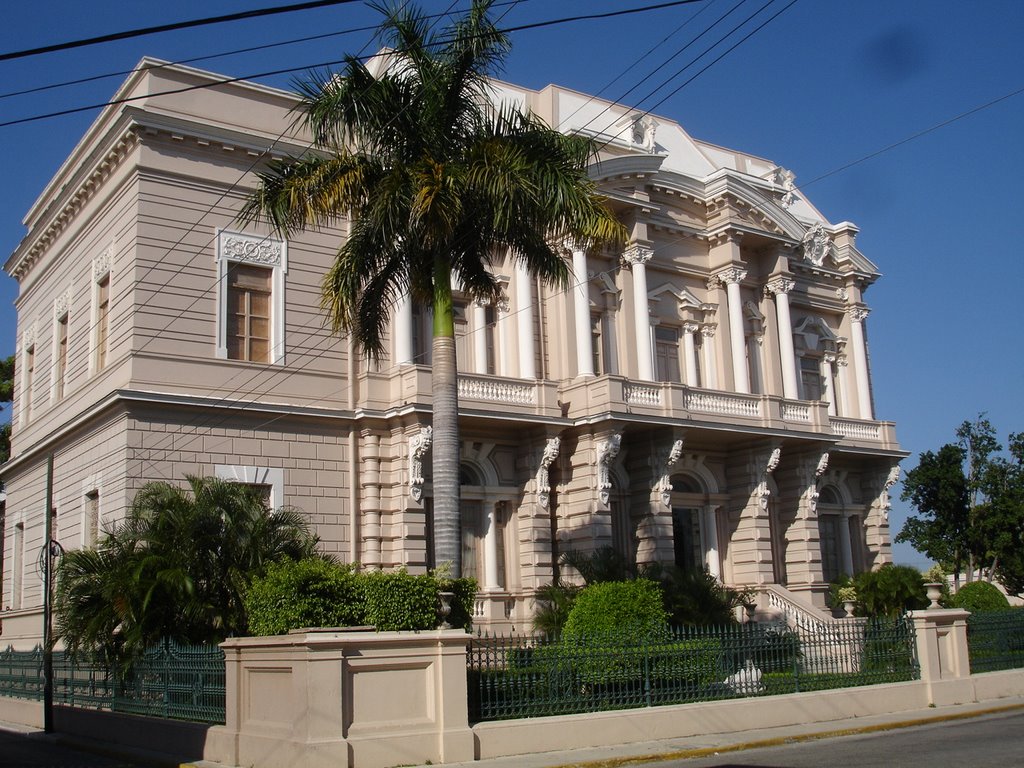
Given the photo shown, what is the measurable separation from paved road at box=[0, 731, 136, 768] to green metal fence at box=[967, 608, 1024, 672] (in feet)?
48.2

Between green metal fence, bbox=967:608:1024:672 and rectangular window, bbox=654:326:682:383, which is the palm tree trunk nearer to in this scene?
green metal fence, bbox=967:608:1024:672

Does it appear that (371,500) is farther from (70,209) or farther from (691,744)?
(691,744)

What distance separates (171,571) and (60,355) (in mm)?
13059

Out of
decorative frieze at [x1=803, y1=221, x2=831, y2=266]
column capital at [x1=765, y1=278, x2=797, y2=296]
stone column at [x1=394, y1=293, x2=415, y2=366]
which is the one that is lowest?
stone column at [x1=394, y1=293, x2=415, y2=366]

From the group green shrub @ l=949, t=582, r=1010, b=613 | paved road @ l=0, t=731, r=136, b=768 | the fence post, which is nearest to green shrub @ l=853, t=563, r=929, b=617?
green shrub @ l=949, t=582, r=1010, b=613

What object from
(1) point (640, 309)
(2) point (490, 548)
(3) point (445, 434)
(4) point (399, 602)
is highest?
(1) point (640, 309)

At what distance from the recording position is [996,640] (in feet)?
70.0

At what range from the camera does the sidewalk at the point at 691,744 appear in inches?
535

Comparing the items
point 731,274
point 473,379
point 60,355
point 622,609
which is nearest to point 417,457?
point 473,379

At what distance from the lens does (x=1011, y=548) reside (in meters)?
36.2

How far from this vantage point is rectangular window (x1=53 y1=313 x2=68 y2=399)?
27.9 meters

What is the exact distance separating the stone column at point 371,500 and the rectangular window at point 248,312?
9.50 ft

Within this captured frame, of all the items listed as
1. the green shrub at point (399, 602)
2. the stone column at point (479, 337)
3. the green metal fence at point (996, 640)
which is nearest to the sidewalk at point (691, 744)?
the green metal fence at point (996, 640)

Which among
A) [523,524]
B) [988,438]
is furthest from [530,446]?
[988,438]
